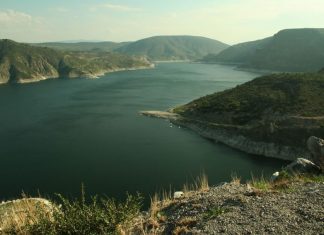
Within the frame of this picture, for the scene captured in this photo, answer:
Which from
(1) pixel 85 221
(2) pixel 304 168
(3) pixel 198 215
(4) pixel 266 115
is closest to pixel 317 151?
(2) pixel 304 168

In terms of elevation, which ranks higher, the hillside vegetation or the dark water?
the hillside vegetation

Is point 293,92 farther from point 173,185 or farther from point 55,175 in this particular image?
point 55,175

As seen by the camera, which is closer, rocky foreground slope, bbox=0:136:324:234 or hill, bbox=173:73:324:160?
rocky foreground slope, bbox=0:136:324:234

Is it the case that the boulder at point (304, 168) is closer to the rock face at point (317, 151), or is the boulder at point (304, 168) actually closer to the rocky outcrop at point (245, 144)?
the rock face at point (317, 151)

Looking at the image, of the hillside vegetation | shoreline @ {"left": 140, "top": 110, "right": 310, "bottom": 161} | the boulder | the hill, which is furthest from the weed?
the hillside vegetation

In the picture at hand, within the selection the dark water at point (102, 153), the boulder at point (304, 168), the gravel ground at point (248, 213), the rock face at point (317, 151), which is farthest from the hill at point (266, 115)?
the gravel ground at point (248, 213)

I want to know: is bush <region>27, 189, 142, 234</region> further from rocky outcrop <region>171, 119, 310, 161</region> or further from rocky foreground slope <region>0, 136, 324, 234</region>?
rocky outcrop <region>171, 119, 310, 161</region>

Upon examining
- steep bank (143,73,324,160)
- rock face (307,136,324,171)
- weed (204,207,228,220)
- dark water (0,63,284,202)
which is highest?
weed (204,207,228,220)
